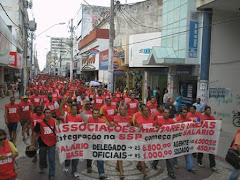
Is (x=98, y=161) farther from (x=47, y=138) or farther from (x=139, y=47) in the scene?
(x=139, y=47)

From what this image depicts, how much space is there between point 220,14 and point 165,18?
4.11 metres

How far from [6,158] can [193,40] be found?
12.6 meters

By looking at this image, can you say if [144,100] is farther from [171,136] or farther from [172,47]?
[171,136]

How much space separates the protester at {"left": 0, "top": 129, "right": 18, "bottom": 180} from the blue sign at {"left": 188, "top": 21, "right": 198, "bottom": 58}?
12081 mm

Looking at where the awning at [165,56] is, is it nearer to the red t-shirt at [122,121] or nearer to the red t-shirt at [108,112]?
the red t-shirt at [108,112]

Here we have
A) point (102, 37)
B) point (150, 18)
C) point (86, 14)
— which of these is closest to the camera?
point (150, 18)

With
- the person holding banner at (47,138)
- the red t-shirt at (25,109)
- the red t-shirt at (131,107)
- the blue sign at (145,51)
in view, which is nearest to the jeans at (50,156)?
the person holding banner at (47,138)

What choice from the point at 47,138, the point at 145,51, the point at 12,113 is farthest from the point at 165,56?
the point at 47,138

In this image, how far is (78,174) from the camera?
242 inches

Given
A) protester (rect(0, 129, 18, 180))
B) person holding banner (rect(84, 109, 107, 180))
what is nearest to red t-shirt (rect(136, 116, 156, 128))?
person holding banner (rect(84, 109, 107, 180))

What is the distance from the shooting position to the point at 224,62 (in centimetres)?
1435

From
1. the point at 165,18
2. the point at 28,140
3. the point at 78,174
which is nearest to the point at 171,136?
the point at 78,174

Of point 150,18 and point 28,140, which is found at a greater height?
point 150,18

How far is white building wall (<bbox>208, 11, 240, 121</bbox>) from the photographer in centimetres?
1427
